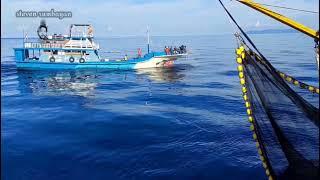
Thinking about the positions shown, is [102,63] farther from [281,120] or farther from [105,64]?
[281,120]

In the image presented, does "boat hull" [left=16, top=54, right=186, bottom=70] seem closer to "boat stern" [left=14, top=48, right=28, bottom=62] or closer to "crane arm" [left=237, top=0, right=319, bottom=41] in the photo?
"boat stern" [left=14, top=48, right=28, bottom=62]

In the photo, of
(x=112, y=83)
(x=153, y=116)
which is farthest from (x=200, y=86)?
(x=153, y=116)

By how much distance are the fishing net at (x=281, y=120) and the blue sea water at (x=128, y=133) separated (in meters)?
3.82

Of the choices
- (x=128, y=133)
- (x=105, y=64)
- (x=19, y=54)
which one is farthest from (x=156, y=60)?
(x=128, y=133)

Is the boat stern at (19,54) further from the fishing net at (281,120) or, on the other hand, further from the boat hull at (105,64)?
the fishing net at (281,120)

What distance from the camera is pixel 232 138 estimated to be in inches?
758

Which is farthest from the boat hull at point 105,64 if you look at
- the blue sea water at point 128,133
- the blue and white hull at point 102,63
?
the blue sea water at point 128,133

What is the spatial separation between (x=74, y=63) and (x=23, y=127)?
106ft

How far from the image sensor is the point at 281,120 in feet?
33.6

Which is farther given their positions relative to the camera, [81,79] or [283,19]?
[81,79]

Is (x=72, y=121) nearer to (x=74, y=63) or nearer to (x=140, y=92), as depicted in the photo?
(x=140, y=92)

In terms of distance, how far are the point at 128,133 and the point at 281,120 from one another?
11.6 meters

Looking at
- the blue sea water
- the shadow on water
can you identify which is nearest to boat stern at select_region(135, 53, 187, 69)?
the shadow on water

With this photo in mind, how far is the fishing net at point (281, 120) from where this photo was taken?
32.0 ft
